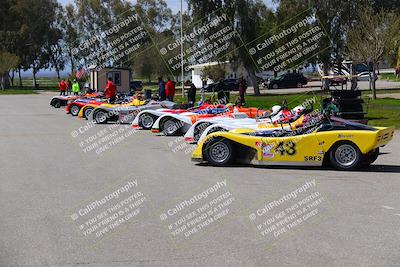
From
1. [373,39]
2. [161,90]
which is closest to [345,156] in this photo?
[161,90]

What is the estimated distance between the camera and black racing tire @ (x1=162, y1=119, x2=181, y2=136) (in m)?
18.7

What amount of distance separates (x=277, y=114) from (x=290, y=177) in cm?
396

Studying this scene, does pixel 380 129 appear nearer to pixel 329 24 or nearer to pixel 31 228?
pixel 31 228

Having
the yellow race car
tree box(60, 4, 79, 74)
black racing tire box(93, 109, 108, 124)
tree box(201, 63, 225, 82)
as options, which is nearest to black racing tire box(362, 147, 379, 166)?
the yellow race car

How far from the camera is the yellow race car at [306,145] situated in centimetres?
1126

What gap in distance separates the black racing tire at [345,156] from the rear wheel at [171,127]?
791 cm

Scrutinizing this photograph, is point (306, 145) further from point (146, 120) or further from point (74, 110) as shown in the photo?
point (74, 110)

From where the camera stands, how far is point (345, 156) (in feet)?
37.6

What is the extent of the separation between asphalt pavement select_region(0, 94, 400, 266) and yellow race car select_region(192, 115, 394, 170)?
0.28 metres

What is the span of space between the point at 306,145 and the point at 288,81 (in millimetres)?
49799

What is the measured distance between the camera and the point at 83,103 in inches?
1126

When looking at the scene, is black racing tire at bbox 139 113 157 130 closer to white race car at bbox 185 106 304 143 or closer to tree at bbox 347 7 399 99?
white race car at bbox 185 106 304 143

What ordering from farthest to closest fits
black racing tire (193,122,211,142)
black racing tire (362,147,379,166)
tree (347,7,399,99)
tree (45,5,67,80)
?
tree (45,5,67,80), tree (347,7,399,99), black racing tire (193,122,211,142), black racing tire (362,147,379,166)

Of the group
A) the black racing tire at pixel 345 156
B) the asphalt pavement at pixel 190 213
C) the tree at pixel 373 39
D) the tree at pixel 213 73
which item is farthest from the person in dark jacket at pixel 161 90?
the tree at pixel 213 73
